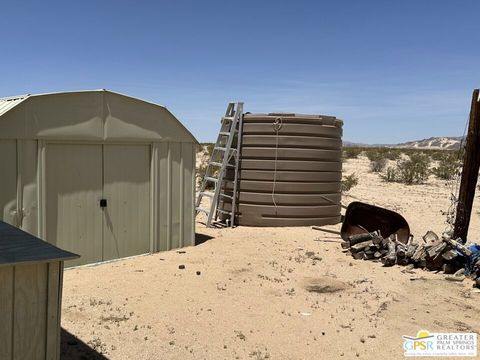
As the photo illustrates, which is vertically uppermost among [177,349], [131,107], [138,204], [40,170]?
[131,107]

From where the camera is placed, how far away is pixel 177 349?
16.6 feet

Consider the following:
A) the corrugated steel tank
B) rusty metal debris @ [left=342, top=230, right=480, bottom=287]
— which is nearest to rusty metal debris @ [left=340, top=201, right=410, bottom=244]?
rusty metal debris @ [left=342, top=230, right=480, bottom=287]

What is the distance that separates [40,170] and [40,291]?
13.7 ft

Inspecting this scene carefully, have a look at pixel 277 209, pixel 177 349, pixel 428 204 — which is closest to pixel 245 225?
pixel 277 209

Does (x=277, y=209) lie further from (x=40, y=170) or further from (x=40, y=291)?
(x=40, y=291)

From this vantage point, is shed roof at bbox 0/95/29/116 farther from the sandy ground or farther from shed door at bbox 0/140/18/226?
the sandy ground

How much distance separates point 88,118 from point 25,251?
462cm

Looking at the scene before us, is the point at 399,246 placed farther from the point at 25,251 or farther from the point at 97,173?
the point at 25,251

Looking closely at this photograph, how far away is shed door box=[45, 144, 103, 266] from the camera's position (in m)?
7.55

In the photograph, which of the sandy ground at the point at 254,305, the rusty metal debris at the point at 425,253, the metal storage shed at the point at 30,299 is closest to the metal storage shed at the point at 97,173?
the sandy ground at the point at 254,305

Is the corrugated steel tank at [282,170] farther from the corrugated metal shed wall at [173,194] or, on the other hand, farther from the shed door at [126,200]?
the shed door at [126,200]

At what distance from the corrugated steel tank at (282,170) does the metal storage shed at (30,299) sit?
8470 mm

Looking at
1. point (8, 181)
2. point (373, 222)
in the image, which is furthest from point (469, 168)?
point (8, 181)

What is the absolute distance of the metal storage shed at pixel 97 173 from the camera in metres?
7.11
